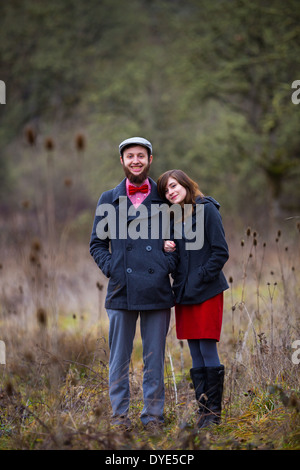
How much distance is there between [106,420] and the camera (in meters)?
3.11

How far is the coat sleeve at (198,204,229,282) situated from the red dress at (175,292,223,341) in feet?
0.61

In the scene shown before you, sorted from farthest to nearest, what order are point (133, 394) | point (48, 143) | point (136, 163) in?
point (133, 394) < point (136, 163) < point (48, 143)

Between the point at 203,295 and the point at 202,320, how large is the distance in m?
0.17

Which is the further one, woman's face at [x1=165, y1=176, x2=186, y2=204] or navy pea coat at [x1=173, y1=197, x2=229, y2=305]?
woman's face at [x1=165, y1=176, x2=186, y2=204]

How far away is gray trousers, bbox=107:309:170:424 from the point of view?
3416mm

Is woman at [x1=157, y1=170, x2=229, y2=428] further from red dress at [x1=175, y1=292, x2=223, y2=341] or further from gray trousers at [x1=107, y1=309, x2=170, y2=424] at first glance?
gray trousers at [x1=107, y1=309, x2=170, y2=424]

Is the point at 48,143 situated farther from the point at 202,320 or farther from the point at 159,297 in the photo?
the point at 202,320

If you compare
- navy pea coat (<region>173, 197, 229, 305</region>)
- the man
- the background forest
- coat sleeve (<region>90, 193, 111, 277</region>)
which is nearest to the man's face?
the man

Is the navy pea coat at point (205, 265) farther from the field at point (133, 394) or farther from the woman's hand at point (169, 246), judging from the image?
the field at point (133, 394)

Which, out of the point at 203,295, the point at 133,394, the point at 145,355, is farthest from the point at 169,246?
the point at 133,394

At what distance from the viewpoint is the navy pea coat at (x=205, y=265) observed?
11.2ft

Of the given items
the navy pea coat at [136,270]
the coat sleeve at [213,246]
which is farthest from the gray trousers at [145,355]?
the coat sleeve at [213,246]

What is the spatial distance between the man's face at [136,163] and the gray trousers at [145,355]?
0.94 m

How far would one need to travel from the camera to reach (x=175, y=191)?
3588 millimetres
